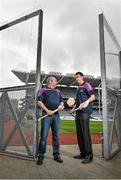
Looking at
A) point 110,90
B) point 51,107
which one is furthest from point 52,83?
point 110,90

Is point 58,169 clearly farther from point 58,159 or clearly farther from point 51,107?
point 51,107

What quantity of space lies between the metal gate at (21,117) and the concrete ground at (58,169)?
0.37 metres

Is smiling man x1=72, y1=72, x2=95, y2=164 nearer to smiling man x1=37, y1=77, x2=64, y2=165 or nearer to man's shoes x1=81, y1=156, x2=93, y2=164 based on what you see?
man's shoes x1=81, y1=156, x2=93, y2=164

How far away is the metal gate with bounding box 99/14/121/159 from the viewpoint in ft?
18.4

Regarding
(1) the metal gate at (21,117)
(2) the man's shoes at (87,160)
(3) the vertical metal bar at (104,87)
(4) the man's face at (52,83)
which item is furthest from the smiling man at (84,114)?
(1) the metal gate at (21,117)

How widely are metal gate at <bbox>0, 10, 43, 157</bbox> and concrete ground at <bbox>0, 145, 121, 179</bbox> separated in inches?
14.8

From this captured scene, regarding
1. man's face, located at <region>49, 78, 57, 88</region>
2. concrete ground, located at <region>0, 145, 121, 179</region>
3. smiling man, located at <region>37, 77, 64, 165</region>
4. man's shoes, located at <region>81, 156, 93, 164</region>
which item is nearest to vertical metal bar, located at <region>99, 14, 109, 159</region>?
concrete ground, located at <region>0, 145, 121, 179</region>

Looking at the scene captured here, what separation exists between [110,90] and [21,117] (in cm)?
217

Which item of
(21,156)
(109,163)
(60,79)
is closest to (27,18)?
(21,156)

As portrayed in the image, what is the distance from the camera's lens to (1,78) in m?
6.29

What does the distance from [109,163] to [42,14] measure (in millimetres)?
3502

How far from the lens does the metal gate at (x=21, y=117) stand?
5461mm

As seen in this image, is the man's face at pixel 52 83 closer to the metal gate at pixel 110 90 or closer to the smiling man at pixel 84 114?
the smiling man at pixel 84 114

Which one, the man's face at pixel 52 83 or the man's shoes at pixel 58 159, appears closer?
the man's shoes at pixel 58 159
